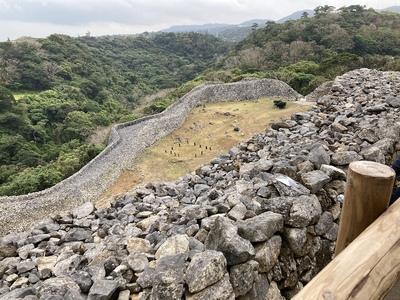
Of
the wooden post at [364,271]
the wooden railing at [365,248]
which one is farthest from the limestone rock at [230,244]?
the wooden post at [364,271]

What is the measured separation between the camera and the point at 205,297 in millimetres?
2139

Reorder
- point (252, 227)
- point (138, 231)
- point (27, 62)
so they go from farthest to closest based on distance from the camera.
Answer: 1. point (27, 62)
2. point (138, 231)
3. point (252, 227)

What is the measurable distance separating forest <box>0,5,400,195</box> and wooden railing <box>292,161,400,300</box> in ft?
54.6

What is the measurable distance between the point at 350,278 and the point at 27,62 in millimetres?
50410

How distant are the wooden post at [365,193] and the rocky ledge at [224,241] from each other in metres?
0.98

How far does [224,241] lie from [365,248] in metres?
1.31

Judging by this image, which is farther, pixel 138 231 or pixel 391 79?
pixel 391 79

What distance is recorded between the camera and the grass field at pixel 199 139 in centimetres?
1468

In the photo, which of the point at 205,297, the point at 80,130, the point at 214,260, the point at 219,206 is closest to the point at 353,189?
the point at 214,260

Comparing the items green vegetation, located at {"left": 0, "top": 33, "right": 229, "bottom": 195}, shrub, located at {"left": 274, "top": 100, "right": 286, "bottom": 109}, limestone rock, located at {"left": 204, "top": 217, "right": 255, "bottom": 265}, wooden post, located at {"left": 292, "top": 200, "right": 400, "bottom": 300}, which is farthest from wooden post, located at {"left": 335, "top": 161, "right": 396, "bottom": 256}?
shrub, located at {"left": 274, "top": 100, "right": 286, "bottom": 109}

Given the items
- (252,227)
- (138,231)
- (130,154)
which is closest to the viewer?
(252,227)

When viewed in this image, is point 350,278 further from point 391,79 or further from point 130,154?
point 130,154

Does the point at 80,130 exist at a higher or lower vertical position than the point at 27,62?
lower

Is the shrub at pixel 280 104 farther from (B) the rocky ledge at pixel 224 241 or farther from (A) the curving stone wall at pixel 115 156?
(B) the rocky ledge at pixel 224 241
